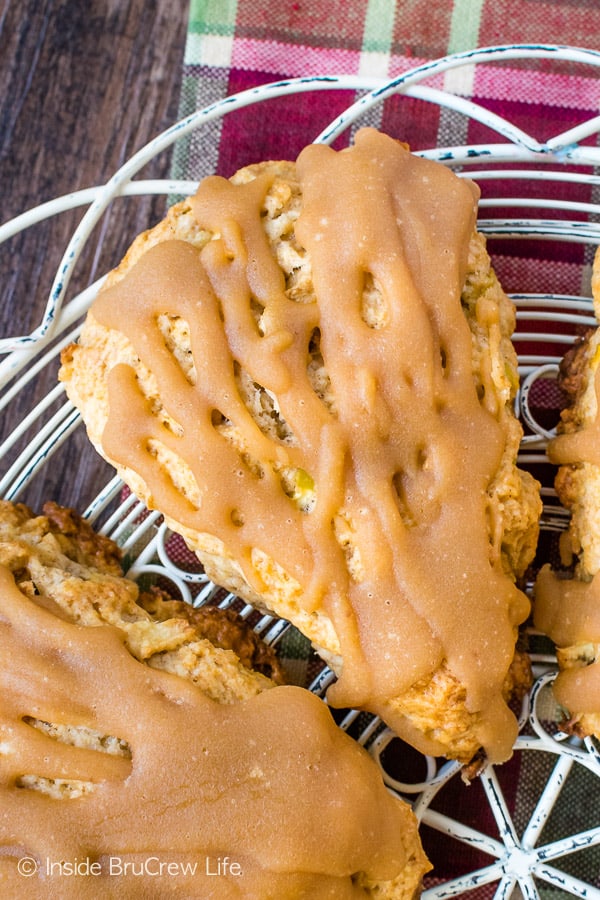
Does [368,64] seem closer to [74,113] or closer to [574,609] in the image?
[74,113]

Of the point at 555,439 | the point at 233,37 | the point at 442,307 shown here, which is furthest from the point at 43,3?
Result: the point at 555,439

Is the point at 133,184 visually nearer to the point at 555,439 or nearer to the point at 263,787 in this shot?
the point at 555,439

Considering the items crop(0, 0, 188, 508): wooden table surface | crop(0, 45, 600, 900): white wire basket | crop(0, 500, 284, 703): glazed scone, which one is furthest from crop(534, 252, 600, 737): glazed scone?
crop(0, 0, 188, 508): wooden table surface

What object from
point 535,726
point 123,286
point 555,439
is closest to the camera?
point 123,286

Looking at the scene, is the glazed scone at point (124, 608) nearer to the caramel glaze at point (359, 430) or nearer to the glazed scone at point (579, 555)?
the caramel glaze at point (359, 430)

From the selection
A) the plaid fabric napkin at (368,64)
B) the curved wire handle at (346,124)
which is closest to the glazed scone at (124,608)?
the curved wire handle at (346,124)

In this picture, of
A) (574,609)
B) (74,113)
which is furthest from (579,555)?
(74,113)

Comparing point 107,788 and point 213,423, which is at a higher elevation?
point 213,423
